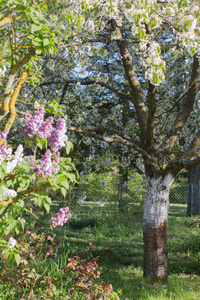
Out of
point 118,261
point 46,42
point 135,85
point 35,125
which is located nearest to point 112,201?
point 118,261

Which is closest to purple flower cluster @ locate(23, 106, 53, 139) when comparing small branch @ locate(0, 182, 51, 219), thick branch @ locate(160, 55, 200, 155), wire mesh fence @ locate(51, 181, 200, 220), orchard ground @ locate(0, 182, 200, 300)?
small branch @ locate(0, 182, 51, 219)

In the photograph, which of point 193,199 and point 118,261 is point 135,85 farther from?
point 193,199

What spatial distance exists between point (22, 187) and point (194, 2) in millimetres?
A: 3739

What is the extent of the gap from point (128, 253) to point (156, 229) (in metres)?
1.95

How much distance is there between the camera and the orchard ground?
317cm

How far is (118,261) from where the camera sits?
545 cm

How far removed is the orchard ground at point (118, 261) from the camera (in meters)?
3.17

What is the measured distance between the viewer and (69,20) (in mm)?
3469

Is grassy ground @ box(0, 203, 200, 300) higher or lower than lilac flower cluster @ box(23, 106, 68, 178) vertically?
lower

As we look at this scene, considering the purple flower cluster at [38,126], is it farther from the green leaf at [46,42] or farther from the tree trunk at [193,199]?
the tree trunk at [193,199]

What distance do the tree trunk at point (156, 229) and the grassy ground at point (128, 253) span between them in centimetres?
20

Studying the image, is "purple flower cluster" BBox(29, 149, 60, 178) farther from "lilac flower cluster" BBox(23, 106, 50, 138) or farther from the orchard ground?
the orchard ground

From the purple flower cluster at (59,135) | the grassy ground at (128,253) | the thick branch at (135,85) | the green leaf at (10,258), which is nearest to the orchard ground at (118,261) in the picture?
the grassy ground at (128,253)

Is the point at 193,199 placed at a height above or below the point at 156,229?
above
